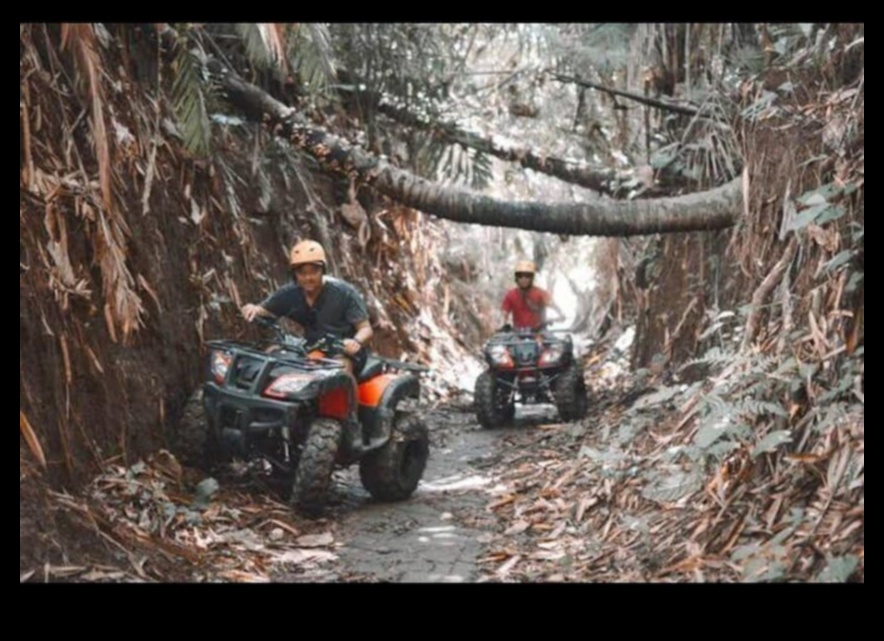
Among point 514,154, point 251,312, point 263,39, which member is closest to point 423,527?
point 251,312

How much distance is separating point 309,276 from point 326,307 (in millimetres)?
301

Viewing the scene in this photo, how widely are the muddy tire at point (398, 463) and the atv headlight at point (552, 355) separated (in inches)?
153

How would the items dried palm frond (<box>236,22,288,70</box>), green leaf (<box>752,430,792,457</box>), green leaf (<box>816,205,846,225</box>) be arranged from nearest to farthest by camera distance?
green leaf (<box>752,430,792,457</box>) → green leaf (<box>816,205,846,225</box>) → dried palm frond (<box>236,22,288,70</box>)

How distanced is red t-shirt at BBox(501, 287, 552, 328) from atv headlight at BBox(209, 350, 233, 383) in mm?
6365

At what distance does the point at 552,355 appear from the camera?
39.7 ft

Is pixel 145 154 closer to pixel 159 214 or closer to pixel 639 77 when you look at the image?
pixel 159 214

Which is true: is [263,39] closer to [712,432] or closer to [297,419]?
[297,419]

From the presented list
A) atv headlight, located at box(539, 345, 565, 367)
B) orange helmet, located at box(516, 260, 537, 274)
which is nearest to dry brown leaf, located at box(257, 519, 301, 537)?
atv headlight, located at box(539, 345, 565, 367)

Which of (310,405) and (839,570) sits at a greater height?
(310,405)

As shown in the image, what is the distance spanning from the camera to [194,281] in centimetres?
858

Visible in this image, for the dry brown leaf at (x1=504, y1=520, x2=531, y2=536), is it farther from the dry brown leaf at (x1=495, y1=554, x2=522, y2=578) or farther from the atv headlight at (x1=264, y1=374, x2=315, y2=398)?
the atv headlight at (x1=264, y1=374, x2=315, y2=398)

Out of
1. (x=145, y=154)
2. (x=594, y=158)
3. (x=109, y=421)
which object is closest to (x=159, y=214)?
(x=145, y=154)

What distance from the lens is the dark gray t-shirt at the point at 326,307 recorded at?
8.05 meters

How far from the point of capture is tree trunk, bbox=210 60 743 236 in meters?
8.74
